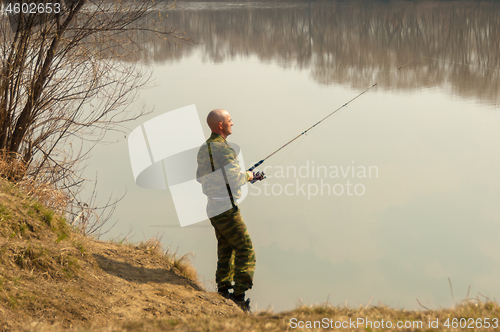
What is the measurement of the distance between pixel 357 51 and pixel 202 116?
49.0 feet

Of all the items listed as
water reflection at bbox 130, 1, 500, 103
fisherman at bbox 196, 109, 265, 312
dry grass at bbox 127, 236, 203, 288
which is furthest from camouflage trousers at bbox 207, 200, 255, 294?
water reflection at bbox 130, 1, 500, 103

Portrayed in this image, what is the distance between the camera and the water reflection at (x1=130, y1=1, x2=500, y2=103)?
1930 centimetres

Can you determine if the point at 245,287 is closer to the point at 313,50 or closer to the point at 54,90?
the point at 54,90

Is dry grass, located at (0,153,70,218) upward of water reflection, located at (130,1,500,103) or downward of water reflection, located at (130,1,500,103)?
downward

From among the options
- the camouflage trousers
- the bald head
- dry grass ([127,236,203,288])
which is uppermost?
the bald head

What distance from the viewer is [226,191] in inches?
199

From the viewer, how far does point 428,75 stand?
62.7 feet

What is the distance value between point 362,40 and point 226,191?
2515 cm

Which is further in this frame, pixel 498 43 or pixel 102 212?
pixel 498 43

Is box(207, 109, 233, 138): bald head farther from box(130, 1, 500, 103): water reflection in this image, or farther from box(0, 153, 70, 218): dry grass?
box(130, 1, 500, 103): water reflection

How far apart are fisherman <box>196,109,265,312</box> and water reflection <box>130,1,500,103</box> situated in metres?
8.95

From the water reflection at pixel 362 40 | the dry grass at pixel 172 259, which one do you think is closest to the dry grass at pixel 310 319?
the dry grass at pixel 172 259

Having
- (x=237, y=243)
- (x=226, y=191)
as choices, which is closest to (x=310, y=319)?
(x=237, y=243)

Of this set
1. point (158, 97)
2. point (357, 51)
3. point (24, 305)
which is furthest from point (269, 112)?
point (357, 51)
